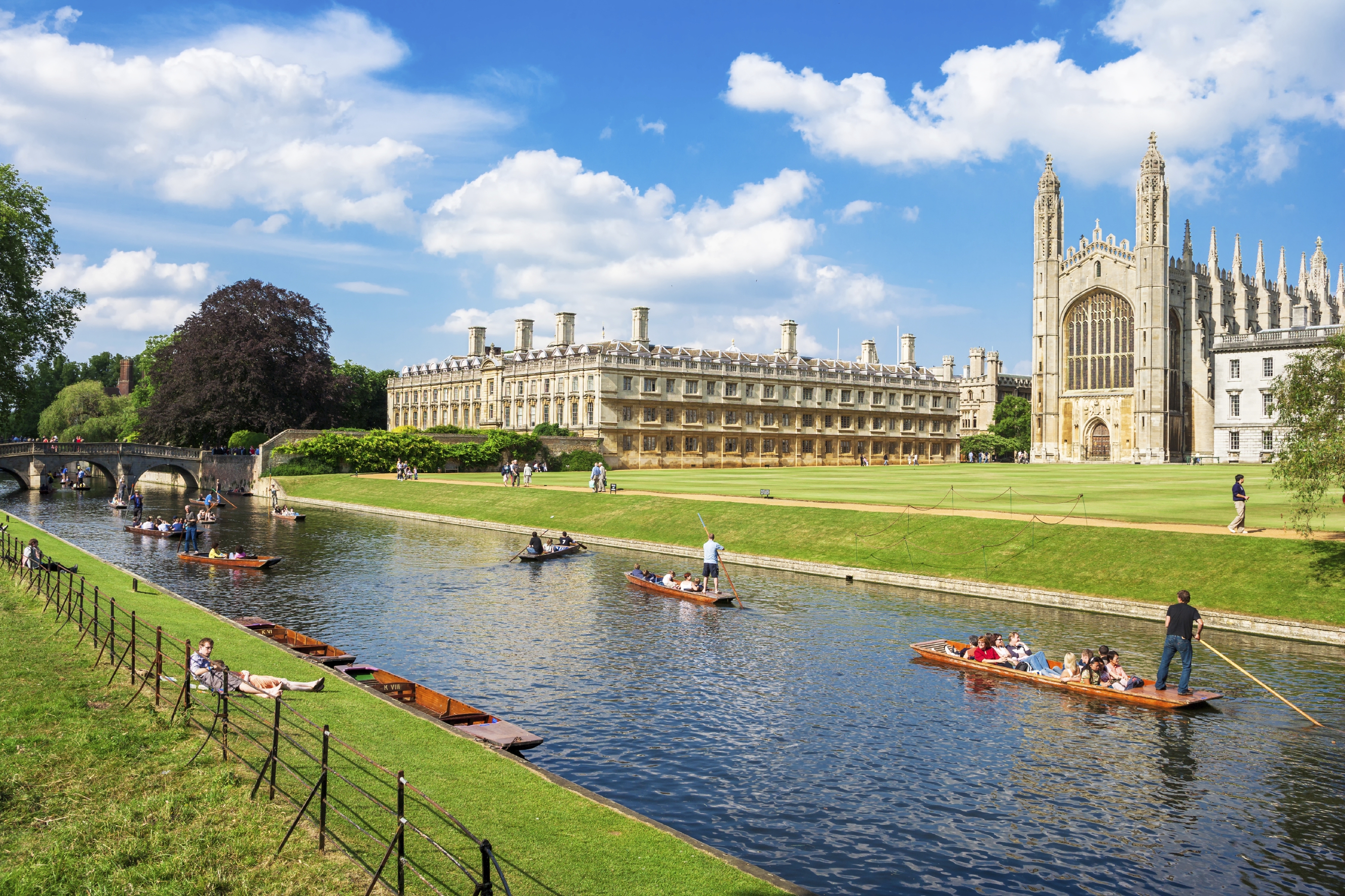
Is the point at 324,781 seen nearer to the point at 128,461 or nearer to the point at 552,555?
the point at 552,555

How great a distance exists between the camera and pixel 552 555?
36.0 metres

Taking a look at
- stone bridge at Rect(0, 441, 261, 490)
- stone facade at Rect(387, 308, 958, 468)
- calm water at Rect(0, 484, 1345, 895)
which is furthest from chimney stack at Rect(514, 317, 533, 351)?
calm water at Rect(0, 484, 1345, 895)

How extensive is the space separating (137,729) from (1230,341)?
95.5m

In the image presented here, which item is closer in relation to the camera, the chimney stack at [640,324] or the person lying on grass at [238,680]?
the person lying on grass at [238,680]

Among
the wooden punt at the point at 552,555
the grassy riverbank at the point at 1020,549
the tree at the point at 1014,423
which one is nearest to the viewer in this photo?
the grassy riverbank at the point at 1020,549

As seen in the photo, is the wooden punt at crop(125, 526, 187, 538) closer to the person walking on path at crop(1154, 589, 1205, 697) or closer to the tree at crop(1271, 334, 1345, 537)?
the person walking on path at crop(1154, 589, 1205, 697)

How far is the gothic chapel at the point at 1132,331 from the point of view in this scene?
100438 millimetres

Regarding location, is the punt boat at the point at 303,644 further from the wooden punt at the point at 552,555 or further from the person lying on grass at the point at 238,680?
the wooden punt at the point at 552,555

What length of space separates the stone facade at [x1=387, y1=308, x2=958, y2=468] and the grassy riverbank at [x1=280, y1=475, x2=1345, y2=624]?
134 ft

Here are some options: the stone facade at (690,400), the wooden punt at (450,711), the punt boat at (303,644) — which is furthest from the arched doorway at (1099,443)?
the wooden punt at (450,711)

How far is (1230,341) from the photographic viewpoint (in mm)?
86312

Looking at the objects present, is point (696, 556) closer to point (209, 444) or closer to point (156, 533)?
point (156, 533)

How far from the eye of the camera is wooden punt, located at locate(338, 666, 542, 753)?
13344 millimetres

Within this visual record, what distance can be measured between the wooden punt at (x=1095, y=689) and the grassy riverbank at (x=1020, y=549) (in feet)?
26.8
